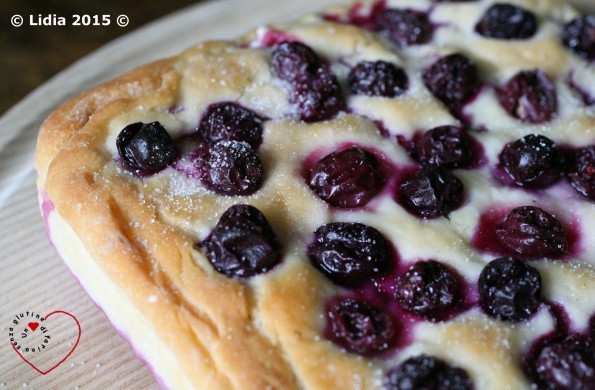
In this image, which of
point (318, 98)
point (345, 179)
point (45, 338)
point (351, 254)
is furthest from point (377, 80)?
point (45, 338)

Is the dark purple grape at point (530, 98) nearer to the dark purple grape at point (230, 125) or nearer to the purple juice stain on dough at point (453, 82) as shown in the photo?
the purple juice stain on dough at point (453, 82)

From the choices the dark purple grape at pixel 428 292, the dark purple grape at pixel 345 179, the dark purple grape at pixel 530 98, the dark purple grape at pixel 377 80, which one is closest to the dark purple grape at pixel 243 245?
the dark purple grape at pixel 345 179

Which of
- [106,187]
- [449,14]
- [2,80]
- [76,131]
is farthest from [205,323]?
[2,80]

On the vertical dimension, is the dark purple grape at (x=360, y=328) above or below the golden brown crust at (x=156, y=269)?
below

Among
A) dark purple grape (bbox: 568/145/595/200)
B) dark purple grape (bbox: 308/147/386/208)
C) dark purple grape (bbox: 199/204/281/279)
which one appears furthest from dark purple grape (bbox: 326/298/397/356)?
dark purple grape (bbox: 568/145/595/200)

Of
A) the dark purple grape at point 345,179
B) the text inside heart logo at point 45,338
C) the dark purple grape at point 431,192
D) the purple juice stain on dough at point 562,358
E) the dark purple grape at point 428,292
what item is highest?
the dark purple grape at point 345,179
